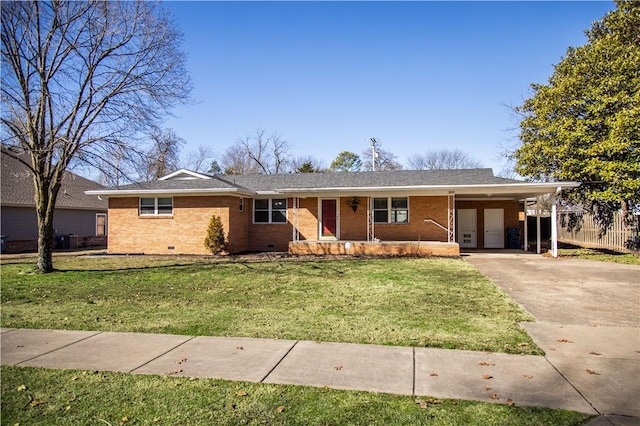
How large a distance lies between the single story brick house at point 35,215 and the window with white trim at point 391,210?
14.1 metres

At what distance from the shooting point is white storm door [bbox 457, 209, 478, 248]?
69.7 ft

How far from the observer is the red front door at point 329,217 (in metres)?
20.6

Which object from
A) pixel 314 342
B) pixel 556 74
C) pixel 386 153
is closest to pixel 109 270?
pixel 314 342

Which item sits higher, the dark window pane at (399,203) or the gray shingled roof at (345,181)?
the gray shingled roof at (345,181)

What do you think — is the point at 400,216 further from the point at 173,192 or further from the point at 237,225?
the point at 173,192

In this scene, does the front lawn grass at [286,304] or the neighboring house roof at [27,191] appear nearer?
the front lawn grass at [286,304]

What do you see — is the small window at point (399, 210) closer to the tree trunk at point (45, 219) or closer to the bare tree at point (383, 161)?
the tree trunk at point (45, 219)

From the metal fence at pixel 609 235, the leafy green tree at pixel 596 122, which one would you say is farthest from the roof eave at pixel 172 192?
the metal fence at pixel 609 235

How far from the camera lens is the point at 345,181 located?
2097cm

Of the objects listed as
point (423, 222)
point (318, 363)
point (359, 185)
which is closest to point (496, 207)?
point (423, 222)

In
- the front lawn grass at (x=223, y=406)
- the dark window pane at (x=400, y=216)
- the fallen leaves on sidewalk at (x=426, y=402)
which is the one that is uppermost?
the dark window pane at (x=400, y=216)

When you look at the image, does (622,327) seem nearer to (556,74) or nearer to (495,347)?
(495,347)

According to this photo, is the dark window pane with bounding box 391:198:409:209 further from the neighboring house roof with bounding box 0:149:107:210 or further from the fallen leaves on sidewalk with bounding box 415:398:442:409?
the fallen leaves on sidewalk with bounding box 415:398:442:409

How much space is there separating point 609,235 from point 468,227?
6.74 metres
